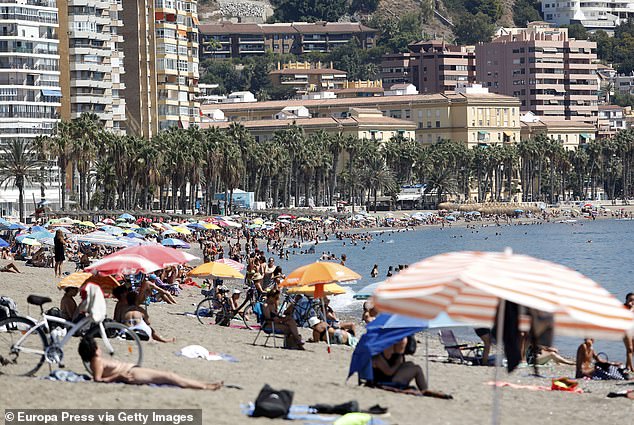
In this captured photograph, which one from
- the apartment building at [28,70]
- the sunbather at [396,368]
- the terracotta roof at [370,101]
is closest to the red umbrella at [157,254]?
the sunbather at [396,368]

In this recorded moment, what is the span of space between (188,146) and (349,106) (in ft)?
248

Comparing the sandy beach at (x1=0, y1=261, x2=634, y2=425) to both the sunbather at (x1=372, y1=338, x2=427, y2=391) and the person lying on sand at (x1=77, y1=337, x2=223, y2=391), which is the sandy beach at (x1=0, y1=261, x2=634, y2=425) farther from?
the sunbather at (x1=372, y1=338, x2=427, y2=391)

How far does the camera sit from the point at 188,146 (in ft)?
349

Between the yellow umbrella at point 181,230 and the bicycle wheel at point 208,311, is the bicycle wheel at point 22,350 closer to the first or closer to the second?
the bicycle wheel at point 208,311

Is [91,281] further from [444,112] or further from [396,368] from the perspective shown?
[444,112]

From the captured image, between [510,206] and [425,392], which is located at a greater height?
[425,392]

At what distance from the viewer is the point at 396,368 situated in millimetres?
17688

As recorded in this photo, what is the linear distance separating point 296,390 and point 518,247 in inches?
3213

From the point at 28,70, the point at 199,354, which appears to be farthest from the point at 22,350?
the point at 28,70

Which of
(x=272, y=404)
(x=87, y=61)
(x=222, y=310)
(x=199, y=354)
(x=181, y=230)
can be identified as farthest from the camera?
(x=87, y=61)

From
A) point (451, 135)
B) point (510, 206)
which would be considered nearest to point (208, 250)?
point (510, 206)

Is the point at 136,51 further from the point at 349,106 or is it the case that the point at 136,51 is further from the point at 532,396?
the point at 532,396

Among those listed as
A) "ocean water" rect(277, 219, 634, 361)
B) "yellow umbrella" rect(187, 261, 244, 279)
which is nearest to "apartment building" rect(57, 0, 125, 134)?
"ocean water" rect(277, 219, 634, 361)

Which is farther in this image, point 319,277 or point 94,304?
point 319,277
